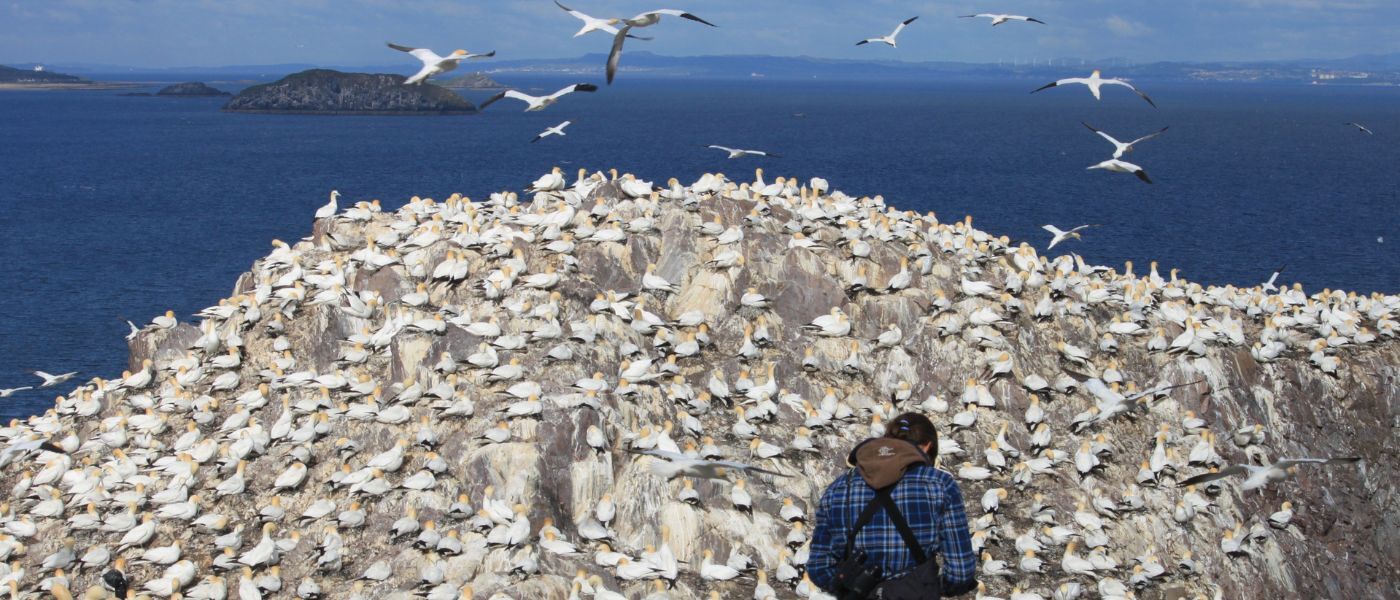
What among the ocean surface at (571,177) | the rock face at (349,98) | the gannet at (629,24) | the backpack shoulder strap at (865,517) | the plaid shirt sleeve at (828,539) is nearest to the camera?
the backpack shoulder strap at (865,517)

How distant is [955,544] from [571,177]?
7583 cm

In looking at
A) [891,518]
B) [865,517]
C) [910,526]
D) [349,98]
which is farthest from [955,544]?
[349,98]

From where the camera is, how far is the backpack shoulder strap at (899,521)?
7.16 metres

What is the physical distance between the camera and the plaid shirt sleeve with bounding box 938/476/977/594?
710 centimetres

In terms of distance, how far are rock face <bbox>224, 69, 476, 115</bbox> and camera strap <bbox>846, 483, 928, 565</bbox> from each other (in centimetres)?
15935

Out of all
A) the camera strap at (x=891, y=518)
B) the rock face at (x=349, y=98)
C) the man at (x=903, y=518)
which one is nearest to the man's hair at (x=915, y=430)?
the man at (x=903, y=518)

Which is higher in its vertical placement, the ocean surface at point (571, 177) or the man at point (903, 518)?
the man at point (903, 518)

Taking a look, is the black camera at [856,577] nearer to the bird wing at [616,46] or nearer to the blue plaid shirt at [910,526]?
the blue plaid shirt at [910,526]

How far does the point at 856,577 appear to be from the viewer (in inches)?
284

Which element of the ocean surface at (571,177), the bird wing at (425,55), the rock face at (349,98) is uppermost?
the bird wing at (425,55)

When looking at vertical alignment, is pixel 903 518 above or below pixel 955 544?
above

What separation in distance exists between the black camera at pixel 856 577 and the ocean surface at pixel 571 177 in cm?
3472

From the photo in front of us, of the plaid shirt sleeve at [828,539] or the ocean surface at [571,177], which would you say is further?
the ocean surface at [571,177]

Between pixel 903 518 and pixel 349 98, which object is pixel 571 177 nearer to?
pixel 903 518
